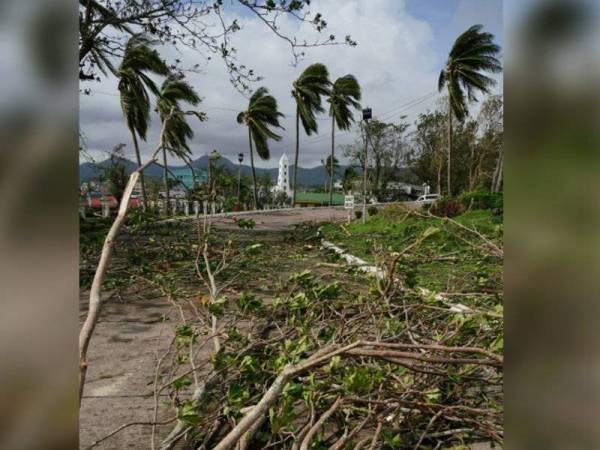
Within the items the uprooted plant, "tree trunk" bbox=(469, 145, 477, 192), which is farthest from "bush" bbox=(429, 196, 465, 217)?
the uprooted plant

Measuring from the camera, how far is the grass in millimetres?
2810


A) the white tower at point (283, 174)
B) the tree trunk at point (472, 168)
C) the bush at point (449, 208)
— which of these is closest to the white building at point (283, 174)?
the white tower at point (283, 174)

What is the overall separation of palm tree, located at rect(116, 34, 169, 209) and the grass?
8.95 feet

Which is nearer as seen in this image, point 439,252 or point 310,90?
point 439,252

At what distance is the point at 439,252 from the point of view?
5.57 metres

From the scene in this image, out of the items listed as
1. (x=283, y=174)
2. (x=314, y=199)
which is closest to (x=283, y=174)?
(x=283, y=174)

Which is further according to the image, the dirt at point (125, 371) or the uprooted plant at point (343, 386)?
the dirt at point (125, 371)

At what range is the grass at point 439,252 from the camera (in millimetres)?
2810

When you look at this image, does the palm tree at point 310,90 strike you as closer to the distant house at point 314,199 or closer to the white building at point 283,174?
the white building at point 283,174

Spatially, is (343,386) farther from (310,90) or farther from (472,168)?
(472,168)

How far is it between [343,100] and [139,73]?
2085 cm

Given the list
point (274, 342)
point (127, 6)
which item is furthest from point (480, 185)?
point (274, 342)

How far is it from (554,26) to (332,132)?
32.7 m

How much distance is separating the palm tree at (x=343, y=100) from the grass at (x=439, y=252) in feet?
44.7
